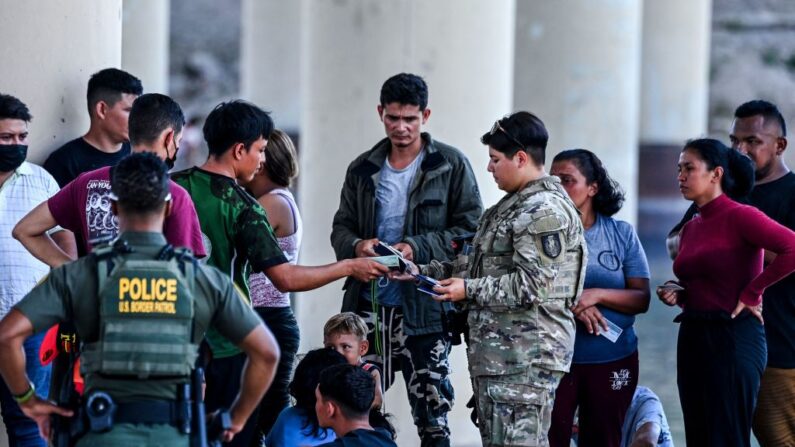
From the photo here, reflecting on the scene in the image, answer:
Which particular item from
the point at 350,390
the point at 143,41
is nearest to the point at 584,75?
the point at 143,41

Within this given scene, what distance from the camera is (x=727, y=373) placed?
6258 millimetres

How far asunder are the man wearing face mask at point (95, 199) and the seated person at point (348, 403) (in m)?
1.12

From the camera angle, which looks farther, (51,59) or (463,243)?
(51,59)

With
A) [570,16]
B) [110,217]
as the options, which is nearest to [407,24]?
[110,217]

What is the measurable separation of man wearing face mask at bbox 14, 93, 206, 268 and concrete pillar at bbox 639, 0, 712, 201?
19157 mm

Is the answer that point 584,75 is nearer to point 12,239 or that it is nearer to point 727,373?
point 727,373

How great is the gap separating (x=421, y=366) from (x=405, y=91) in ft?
4.64

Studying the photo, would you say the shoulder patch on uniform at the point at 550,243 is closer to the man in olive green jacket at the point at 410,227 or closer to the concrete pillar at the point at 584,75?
the man in olive green jacket at the point at 410,227

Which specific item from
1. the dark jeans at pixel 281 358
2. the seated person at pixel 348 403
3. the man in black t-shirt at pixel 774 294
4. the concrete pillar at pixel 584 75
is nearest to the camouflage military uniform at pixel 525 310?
the seated person at pixel 348 403

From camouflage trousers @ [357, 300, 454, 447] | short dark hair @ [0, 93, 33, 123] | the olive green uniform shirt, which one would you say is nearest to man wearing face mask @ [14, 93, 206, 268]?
short dark hair @ [0, 93, 33, 123]

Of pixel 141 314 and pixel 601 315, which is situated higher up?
pixel 141 314

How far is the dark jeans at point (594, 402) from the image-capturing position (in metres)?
6.51

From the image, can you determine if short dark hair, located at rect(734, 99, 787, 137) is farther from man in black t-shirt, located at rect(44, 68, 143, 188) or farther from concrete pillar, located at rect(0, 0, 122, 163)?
concrete pillar, located at rect(0, 0, 122, 163)

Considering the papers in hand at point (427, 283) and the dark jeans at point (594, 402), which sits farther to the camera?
the dark jeans at point (594, 402)
